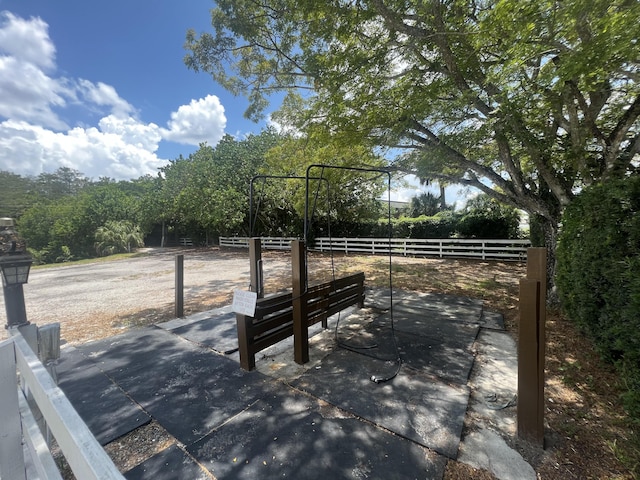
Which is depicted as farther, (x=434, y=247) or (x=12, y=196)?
(x=12, y=196)

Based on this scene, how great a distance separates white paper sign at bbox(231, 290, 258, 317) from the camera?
2.36 metres

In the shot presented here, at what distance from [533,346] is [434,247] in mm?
9762

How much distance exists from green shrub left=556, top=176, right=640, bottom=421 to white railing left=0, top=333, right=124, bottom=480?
107 inches

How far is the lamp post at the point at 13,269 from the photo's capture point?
2014 millimetres

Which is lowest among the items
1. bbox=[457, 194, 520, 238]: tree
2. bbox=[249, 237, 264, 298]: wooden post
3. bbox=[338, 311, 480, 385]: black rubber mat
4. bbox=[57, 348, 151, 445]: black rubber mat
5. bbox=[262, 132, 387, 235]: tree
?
bbox=[57, 348, 151, 445]: black rubber mat

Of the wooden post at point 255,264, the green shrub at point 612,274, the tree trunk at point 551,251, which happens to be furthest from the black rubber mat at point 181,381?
the tree trunk at point 551,251

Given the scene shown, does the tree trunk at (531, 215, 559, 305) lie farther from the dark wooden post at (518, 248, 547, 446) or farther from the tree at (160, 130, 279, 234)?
the tree at (160, 130, 279, 234)

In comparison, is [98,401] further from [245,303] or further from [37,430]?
[245,303]

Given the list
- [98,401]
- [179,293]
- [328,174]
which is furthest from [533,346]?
[328,174]

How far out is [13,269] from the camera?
205 cm

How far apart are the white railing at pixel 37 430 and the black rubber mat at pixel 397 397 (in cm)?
164

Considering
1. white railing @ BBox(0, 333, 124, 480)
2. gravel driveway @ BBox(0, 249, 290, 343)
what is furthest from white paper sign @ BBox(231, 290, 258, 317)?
gravel driveway @ BBox(0, 249, 290, 343)

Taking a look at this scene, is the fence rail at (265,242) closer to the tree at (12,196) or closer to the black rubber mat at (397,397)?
the black rubber mat at (397,397)

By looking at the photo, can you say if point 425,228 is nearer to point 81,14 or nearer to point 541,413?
point 541,413
